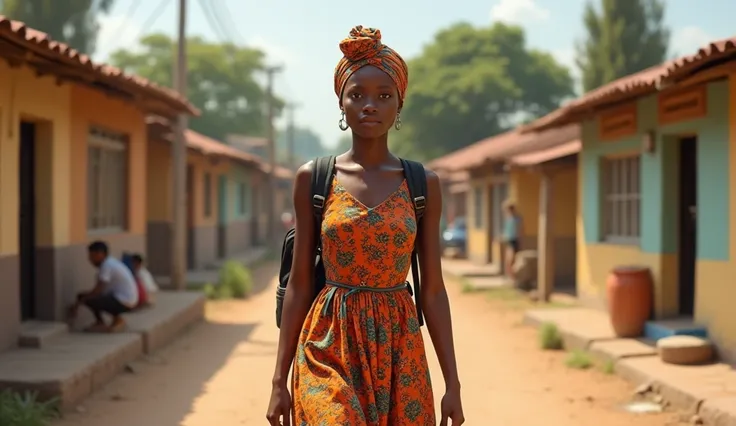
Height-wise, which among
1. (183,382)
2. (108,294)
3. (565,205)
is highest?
(565,205)

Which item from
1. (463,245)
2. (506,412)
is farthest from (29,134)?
(463,245)

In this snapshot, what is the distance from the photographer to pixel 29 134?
8.77 metres

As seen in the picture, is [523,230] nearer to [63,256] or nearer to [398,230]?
[63,256]

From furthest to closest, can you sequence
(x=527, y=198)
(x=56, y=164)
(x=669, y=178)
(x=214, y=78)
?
1. (x=214, y=78)
2. (x=527, y=198)
3. (x=669, y=178)
4. (x=56, y=164)

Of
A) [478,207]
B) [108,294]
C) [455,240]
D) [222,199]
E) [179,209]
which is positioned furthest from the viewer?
[455,240]

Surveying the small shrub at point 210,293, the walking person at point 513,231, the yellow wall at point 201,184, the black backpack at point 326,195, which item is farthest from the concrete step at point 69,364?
the yellow wall at point 201,184

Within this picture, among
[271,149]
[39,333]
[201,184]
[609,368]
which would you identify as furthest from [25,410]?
[271,149]

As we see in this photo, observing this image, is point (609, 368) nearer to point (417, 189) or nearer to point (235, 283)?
point (417, 189)

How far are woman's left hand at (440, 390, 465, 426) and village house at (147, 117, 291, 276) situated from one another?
12.5 m

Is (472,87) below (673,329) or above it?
above

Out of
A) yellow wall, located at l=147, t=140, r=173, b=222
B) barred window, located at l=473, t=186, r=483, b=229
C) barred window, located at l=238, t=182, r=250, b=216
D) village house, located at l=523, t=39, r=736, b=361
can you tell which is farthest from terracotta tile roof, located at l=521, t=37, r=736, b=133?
barred window, located at l=238, t=182, r=250, b=216

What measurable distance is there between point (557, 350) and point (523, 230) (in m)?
7.69

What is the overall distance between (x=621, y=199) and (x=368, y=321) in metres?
9.19

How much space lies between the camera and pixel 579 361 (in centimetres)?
858
